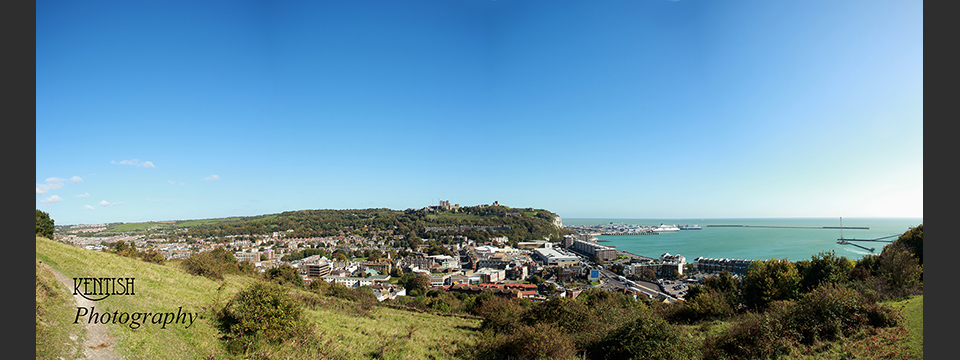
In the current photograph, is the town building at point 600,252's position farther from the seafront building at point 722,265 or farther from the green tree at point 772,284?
the green tree at point 772,284

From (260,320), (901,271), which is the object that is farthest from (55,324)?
(901,271)

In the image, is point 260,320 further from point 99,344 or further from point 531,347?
point 531,347

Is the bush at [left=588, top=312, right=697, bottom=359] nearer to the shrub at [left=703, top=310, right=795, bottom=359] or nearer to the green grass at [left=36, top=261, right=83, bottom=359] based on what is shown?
the shrub at [left=703, top=310, right=795, bottom=359]

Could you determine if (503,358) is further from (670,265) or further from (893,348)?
(670,265)

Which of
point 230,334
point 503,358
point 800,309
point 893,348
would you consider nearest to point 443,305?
point 503,358

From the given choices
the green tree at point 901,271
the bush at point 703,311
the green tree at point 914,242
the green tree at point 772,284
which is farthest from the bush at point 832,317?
the green tree at point 914,242

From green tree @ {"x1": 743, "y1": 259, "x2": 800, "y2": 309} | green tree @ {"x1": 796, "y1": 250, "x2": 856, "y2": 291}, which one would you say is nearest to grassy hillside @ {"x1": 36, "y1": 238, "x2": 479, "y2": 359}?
green tree @ {"x1": 743, "y1": 259, "x2": 800, "y2": 309}
